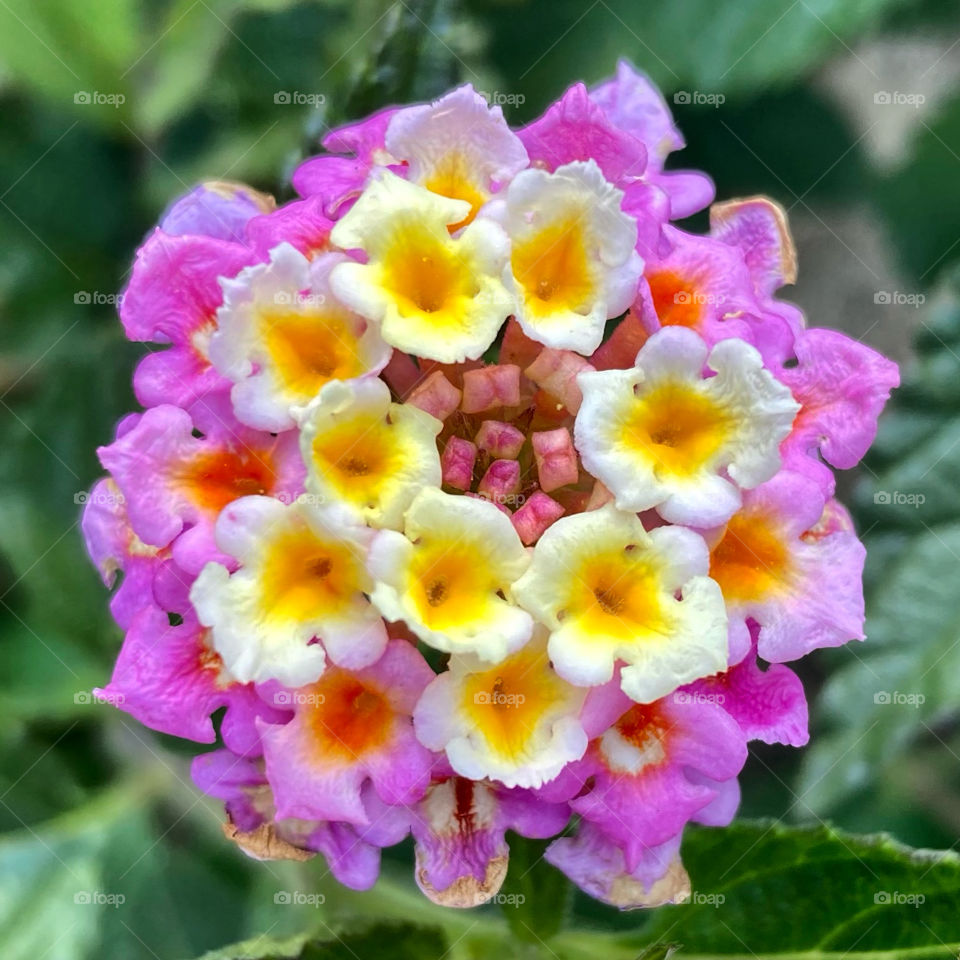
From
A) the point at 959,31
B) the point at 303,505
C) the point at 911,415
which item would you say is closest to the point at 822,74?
the point at 959,31

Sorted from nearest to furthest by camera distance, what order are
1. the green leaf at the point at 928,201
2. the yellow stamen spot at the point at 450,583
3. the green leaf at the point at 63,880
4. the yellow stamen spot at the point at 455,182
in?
the yellow stamen spot at the point at 450,583 < the yellow stamen spot at the point at 455,182 < the green leaf at the point at 63,880 < the green leaf at the point at 928,201

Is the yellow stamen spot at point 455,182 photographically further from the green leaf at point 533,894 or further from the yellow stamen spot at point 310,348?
the green leaf at point 533,894

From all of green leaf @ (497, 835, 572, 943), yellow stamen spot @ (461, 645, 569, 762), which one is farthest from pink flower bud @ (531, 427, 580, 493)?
green leaf @ (497, 835, 572, 943)

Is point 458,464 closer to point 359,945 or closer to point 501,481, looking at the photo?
point 501,481

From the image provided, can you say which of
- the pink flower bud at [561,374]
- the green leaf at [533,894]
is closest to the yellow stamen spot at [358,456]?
the pink flower bud at [561,374]

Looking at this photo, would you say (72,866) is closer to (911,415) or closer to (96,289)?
(96,289)

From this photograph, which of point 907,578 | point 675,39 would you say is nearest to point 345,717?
point 907,578

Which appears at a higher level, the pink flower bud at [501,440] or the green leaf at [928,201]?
the green leaf at [928,201]
